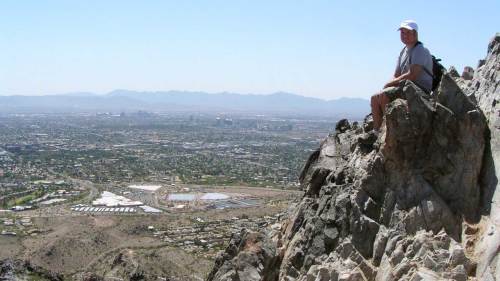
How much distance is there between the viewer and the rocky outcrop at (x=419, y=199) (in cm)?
1282

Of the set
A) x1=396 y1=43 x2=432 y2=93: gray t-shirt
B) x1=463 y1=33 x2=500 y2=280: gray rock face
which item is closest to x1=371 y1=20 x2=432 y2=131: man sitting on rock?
x1=396 y1=43 x2=432 y2=93: gray t-shirt

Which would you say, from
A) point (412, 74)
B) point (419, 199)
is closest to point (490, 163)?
point (419, 199)

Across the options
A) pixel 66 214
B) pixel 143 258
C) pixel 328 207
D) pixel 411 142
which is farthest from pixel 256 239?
pixel 66 214

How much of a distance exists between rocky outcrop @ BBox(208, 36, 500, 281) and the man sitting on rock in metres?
0.49

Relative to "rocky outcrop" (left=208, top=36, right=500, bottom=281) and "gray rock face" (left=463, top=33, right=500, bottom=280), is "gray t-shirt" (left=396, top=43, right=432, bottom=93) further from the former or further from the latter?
"gray rock face" (left=463, top=33, right=500, bottom=280)

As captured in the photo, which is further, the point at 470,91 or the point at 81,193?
the point at 81,193

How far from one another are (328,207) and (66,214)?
Answer: 274 feet

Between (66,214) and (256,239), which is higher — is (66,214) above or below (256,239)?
below

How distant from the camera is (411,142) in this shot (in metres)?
14.5

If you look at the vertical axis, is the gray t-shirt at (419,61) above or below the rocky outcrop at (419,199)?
above

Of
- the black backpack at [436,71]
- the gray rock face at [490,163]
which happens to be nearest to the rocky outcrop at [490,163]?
the gray rock face at [490,163]

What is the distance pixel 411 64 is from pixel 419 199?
3.60 m

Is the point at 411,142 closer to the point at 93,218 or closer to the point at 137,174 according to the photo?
the point at 93,218

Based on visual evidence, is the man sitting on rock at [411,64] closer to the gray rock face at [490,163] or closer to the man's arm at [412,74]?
the man's arm at [412,74]
